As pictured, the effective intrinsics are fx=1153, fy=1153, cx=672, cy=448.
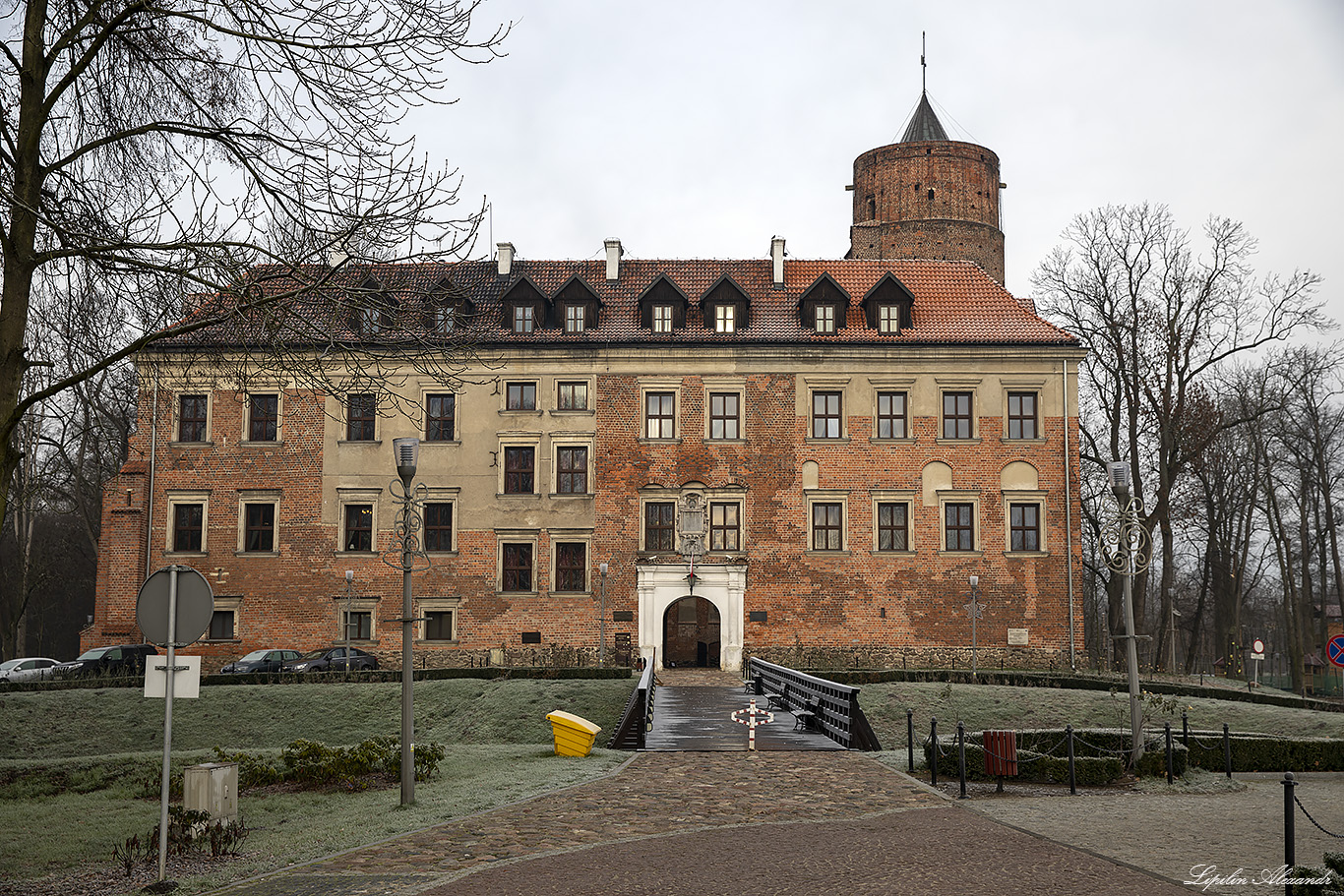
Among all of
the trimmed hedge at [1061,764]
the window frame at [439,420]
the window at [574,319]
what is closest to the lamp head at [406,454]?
the trimmed hedge at [1061,764]

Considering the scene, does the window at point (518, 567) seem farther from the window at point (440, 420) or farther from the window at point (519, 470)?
the window at point (440, 420)

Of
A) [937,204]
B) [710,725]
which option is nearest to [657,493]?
[710,725]

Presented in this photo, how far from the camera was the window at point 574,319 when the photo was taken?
4019 cm

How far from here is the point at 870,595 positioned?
125 feet

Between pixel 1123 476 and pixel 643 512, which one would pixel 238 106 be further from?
pixel 643 512

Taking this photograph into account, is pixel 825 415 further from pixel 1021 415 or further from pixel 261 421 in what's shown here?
pixel 261 421

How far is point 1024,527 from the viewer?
3862cm

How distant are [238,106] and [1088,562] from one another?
52.0 m

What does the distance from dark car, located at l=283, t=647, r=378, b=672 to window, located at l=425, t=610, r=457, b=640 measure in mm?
2049

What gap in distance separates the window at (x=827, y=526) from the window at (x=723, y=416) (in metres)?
3.80

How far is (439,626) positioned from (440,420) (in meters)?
7.04

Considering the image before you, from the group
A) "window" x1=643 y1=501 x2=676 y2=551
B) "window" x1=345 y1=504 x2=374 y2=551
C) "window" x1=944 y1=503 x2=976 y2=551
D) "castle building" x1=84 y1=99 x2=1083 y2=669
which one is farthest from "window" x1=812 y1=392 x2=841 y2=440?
"window" x1=345 y1=504 x2=374 y2=551

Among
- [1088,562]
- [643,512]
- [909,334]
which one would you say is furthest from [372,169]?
[1088,562]

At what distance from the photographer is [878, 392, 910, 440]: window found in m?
39.2
